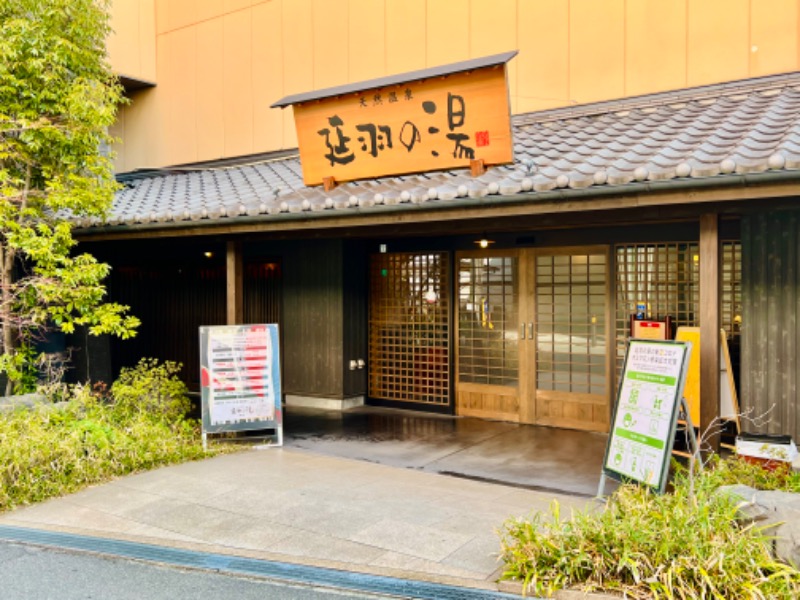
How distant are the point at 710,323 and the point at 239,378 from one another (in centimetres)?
509

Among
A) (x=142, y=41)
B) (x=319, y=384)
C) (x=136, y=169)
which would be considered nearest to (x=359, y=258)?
(x=319, y=384)

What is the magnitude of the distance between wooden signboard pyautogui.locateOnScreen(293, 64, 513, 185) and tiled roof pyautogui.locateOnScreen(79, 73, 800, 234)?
0.68 ft

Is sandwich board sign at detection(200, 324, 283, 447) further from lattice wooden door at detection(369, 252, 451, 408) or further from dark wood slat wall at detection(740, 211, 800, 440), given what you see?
dark wood slat wall at detection(740, 211, 800, 440)

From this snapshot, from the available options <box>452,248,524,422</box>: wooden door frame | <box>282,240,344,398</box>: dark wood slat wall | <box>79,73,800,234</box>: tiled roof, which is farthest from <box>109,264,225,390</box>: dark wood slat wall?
<box>452,248,524,422</box>: wooden door frame

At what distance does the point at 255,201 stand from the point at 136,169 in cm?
671

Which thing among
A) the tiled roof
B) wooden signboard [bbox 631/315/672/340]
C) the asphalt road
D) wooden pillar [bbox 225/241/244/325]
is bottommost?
the asphalt road

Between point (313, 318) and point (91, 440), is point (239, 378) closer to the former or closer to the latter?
point (91, 440)

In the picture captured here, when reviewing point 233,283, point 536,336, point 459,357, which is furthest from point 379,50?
point 536,336

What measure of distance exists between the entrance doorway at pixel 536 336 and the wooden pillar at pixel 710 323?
288 centimetres

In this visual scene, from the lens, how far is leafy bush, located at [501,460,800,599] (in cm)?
359

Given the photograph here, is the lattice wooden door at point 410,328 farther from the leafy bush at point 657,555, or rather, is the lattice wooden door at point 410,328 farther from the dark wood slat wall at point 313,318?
the leafy bush at point 657,555

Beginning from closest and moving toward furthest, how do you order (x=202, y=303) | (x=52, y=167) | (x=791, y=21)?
(x=791, y=21) → (x=52, y=167) → (x=202, y=303)

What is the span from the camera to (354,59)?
10.4 metres

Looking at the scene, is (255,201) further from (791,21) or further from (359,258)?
(791,21)
